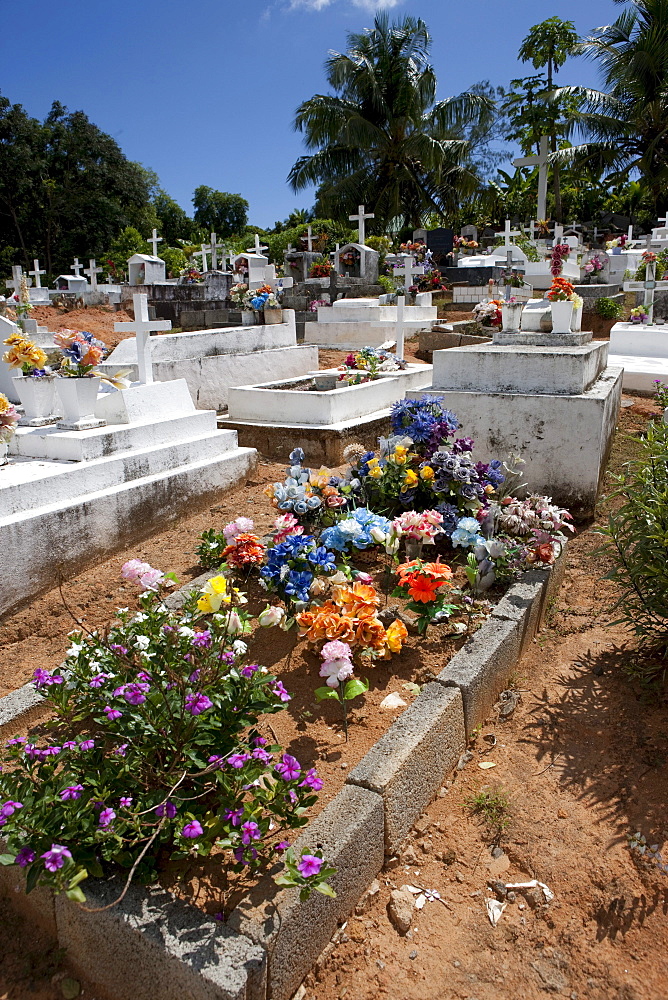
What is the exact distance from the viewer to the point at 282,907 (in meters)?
1.71

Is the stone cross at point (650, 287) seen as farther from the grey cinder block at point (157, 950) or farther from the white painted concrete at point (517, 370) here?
the grey cinder block at point (157, 950)

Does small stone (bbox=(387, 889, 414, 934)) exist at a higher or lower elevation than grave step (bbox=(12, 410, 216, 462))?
lower

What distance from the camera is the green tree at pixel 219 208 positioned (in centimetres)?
4953

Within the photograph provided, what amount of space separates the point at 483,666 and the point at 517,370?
8.11 feet

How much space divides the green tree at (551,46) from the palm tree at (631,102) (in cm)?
59

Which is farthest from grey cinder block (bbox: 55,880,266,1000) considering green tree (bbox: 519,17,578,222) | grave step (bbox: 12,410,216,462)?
green tree (bbox: 519,17,578,222)

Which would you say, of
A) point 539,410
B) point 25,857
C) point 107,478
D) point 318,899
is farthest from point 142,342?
point 318,899

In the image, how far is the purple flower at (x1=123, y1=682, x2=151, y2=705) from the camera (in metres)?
1.96

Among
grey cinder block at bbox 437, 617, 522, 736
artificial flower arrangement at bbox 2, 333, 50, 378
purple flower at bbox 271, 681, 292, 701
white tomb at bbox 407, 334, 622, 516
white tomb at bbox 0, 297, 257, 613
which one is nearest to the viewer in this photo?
purple flower at bbox 271, 681, 292, 701

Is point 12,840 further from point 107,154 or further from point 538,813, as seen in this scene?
point 107,154

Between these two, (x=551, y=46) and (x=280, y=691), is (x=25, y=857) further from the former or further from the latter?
(x=551, y=46)

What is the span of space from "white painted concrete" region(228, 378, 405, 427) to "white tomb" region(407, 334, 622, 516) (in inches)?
72.8

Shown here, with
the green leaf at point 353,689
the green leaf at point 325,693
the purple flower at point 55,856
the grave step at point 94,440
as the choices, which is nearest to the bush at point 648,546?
the green leaf at point 353,689

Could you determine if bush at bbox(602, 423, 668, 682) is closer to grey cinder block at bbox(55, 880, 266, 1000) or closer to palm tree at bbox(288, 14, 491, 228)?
grey cinder block at bbox(55, 880, 266, 1000)
